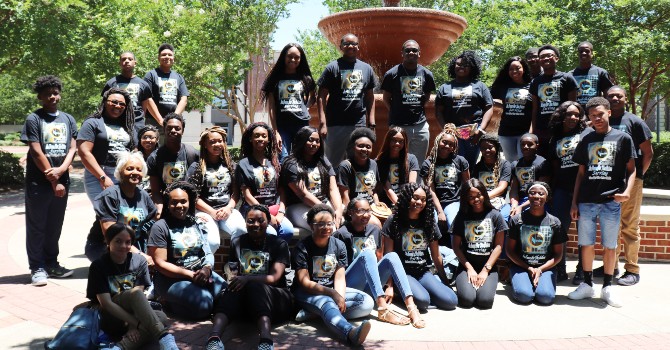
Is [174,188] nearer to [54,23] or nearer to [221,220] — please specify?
[221,220]

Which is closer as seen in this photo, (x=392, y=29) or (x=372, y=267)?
(x=372, y=267)

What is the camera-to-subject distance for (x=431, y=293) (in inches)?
216

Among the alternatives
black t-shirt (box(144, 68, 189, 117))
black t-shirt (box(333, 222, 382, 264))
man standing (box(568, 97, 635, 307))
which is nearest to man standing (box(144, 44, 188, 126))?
black t-shirt (box(144, 68, 189, 117))

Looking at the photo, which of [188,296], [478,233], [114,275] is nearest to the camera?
[114,275]

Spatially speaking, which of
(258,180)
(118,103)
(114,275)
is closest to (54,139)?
(118,103)

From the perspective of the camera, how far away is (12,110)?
163ft

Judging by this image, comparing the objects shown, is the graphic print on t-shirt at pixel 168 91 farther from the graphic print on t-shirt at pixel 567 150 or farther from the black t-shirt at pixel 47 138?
the graphic print on t-shirt at pixel 567 150

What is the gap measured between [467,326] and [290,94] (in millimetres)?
3468

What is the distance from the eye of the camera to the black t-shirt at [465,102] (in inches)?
289

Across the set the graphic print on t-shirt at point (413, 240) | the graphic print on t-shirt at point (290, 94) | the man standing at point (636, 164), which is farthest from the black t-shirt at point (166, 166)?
the man standing at point (636, 164)

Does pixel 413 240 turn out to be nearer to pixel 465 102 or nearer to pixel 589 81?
pixel 465 102

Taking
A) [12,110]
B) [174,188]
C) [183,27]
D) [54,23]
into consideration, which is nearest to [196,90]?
[183,27]

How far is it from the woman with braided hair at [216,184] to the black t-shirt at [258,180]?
0.15 meters

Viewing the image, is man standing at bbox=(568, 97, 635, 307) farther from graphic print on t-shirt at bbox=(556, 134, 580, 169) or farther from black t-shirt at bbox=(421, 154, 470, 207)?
black t-shirt at bbox=(421, 154, 470, 207)
